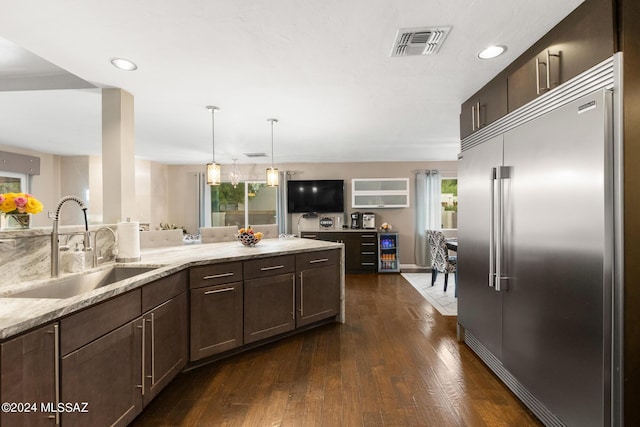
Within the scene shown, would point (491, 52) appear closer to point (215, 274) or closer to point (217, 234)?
point (215, 274)

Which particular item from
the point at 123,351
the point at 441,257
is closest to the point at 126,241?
the point at 123,351

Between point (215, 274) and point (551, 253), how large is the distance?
7.57 ft

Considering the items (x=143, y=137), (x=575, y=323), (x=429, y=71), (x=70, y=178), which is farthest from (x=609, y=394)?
(x=70, y=178)

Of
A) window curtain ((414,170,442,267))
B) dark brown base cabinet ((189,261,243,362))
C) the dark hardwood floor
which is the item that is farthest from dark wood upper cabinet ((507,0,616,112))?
window curtain ((414,170,442,267))

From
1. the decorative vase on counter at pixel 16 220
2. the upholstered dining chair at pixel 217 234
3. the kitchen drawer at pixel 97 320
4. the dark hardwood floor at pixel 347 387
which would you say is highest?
the decorative vase on counter at pixel 16 220

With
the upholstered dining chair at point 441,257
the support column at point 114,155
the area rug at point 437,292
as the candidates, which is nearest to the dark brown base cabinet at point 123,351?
the support column at point 114,155

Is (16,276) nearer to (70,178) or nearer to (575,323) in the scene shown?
(575,323)

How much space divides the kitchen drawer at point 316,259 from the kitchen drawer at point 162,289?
1.15 m

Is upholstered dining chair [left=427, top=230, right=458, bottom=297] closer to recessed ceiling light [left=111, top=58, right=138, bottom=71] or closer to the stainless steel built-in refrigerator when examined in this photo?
the stainless steel built-in refrigerator

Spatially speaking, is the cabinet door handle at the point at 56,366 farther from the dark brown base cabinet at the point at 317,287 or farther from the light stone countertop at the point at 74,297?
the dark brown base cabinet at the point at 317,287

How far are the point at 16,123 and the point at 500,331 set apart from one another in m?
5.87

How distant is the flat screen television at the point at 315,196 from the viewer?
6895mm

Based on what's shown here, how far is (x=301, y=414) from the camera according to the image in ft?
6.41

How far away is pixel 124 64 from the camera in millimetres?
2295
